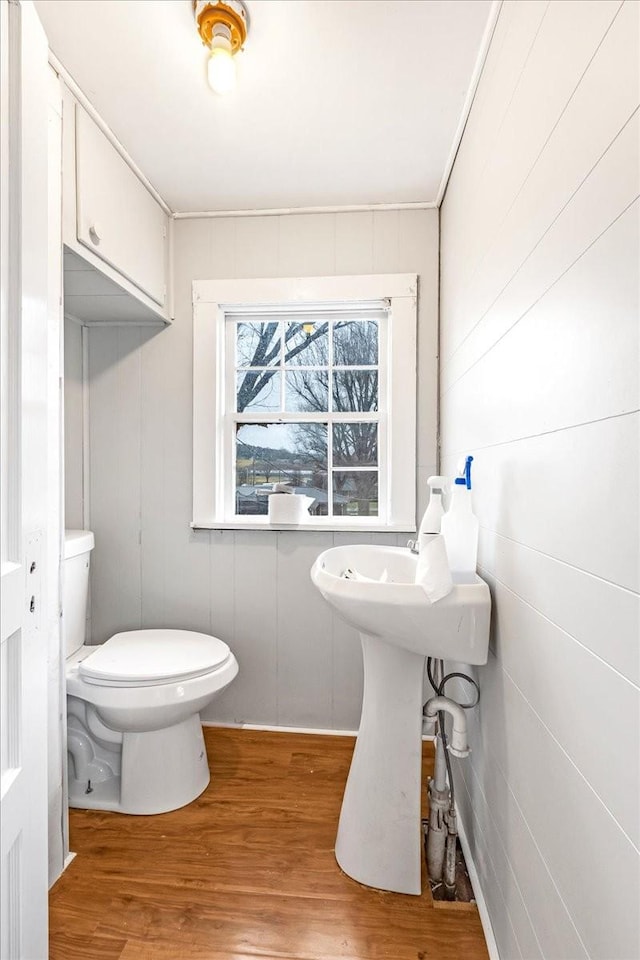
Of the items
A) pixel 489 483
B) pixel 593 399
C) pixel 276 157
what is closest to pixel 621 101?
pixel 593 399

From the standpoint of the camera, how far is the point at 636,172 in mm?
586

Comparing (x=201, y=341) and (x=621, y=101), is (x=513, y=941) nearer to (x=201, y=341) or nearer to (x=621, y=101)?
(x=621, y=101)

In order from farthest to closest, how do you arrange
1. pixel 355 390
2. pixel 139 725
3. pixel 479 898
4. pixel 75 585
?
pixel 355 390 < pixel 75 585 < pixel 139 725 < pixel 479 898

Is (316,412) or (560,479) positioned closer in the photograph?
(560,479)

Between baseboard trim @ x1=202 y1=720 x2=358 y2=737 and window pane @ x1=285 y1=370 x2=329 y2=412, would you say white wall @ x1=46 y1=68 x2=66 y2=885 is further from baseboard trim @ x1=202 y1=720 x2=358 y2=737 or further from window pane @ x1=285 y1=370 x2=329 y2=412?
window pane @ x1=285 y1=370 x2=329 y2=412

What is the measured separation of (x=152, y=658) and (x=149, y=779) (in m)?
0.37

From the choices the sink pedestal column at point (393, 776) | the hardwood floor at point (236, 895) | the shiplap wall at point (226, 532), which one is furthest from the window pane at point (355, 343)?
the hardwood floor at point (236, 895)

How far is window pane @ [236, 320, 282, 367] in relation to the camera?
2238 mm

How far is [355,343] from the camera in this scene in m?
2.21

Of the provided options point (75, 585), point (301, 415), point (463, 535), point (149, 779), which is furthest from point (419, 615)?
point (75, 585)

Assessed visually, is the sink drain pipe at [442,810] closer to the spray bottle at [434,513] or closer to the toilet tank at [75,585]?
the spray bottle at [434,513]

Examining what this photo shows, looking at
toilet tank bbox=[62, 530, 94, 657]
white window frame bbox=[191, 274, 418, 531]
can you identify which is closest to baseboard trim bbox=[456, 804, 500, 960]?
white window frame bbox=[191, 274, 418, 531]

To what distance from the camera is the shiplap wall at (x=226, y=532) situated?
210cm

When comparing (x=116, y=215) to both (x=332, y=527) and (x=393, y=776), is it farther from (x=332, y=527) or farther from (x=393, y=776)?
(x=393, y=776)
